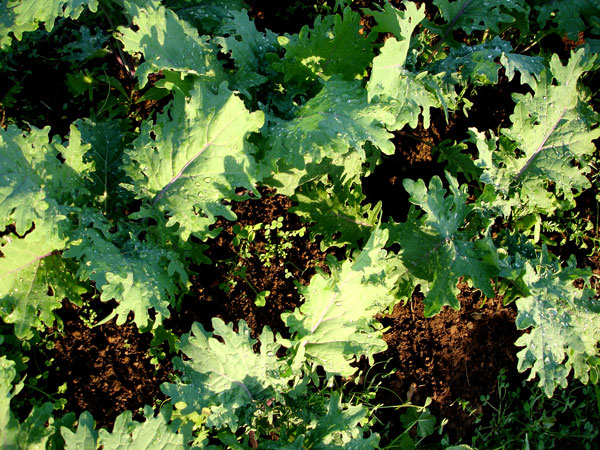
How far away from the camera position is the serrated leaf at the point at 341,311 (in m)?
2.17

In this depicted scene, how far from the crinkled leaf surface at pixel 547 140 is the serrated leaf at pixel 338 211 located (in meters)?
0.62

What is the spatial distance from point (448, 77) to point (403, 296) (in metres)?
1.09

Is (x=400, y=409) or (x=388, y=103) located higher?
(x=388, y=103)

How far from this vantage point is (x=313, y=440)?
2094 millimetres

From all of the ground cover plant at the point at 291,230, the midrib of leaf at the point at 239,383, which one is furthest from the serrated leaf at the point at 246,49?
the midrib of leaf at the point at 239,383

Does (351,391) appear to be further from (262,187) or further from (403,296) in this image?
(262,187)

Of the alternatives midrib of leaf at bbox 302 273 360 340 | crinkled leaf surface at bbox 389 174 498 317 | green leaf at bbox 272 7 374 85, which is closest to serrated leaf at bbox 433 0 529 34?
green leaf at bbox 272 7 374 85

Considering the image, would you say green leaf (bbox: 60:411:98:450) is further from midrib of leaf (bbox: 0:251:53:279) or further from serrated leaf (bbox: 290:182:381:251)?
serrated leaf (bbox: 290:182:381:251)

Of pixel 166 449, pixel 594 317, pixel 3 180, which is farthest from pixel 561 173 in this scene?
pixel 3 180

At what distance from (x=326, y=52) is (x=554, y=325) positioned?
1.59 m

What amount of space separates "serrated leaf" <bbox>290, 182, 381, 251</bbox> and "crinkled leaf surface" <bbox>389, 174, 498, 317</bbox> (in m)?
0.24

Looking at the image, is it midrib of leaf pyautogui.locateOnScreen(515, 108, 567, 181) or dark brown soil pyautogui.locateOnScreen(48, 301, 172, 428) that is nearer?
midrib of leaf pyautogui.locateOnScreen(515, 108, 567, 181)

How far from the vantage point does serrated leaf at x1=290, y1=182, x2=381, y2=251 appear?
2699mm

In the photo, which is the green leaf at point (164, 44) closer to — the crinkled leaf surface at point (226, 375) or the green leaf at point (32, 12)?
the green leaf at point (32, 12)
